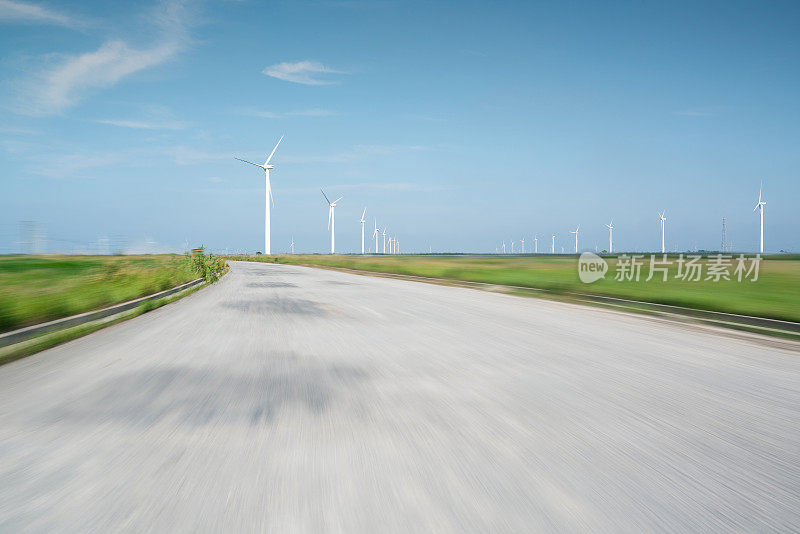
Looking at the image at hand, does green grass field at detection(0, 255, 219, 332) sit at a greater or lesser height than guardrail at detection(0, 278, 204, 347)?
greater

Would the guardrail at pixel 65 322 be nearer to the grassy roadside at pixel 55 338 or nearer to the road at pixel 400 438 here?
the grassy roadside at pixel 55 338

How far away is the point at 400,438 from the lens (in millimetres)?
4352

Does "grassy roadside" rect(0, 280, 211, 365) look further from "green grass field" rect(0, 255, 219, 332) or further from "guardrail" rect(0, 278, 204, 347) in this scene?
"green grass field" rect(0, 255, 219, 332)

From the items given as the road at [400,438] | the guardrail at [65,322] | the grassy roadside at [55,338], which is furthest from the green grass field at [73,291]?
the road at [400,438]

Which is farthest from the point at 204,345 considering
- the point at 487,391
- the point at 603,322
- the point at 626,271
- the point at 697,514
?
the point at 626,271

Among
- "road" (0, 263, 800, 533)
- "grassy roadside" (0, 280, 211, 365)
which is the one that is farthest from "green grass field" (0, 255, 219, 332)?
"road" (0, 263, 800, 533)

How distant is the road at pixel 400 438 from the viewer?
3057 millimetres

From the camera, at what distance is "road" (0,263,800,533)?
10.0 feet

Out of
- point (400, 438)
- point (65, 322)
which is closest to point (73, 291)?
point (65, 322)

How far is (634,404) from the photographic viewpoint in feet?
17.7

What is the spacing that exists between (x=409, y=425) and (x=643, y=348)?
5672mm

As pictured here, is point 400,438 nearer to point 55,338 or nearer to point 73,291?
point 55,338

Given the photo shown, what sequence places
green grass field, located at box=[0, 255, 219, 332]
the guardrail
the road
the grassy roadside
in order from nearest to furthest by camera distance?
the road, the grassy roadside, the guardrail, green grass field, located at box=[0, 255, 219, 332]

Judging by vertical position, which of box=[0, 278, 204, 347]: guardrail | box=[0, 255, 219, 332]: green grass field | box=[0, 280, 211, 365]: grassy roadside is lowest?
box=[0, 280, 211, 365]: grassy roadside
